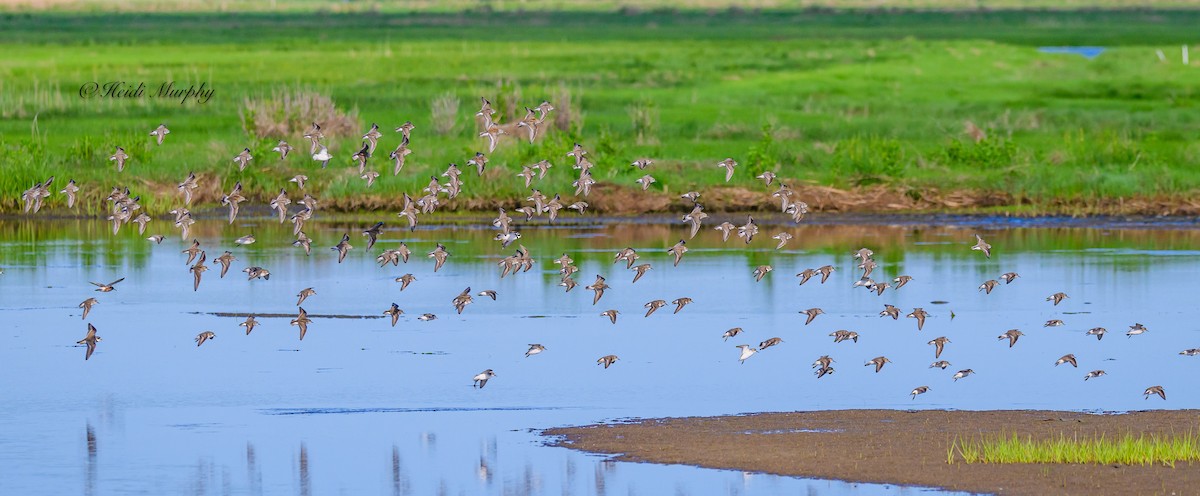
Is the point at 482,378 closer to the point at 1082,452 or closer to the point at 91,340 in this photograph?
the point at 91,340

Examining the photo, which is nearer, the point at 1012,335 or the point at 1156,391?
the point at 1156,391

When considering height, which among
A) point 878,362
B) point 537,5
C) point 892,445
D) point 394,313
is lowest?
point 892,445

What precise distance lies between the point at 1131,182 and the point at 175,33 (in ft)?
270

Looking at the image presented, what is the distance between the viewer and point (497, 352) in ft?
83.9

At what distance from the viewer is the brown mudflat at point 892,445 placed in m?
16.4

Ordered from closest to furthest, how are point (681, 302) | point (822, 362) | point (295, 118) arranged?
point (822, 362)
point (681, 302)
point (295, 118)

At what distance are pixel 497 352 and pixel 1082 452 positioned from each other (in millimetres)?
9809

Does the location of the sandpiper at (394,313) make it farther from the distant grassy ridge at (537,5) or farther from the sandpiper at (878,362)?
the distant grassy ridge at (537,5)

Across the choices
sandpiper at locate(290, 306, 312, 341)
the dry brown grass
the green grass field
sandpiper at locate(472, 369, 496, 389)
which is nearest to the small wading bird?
sandpiper at locate(472, 369, 496, 389)

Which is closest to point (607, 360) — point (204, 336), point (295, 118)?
point (204, 336)

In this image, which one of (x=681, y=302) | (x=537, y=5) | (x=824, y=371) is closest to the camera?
(x=824, y=371)

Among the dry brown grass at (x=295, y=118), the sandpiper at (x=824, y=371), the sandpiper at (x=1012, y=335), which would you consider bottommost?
the sandpiper at (x=824, y=371)
